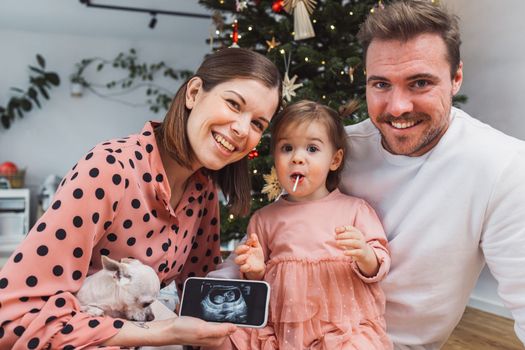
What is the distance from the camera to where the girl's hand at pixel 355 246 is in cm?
115

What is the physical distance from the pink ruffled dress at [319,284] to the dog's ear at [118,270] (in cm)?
32

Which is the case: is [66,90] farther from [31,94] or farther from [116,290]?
[116,290]

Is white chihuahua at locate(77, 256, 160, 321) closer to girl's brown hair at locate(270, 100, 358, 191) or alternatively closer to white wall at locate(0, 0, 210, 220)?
girl's brown hair at locate(270, 100, 358, 191)

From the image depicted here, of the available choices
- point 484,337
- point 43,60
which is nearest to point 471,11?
point 484,337

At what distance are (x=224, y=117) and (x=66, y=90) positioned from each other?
6.01 m

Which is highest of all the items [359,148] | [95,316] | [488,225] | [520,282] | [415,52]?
[415,52]

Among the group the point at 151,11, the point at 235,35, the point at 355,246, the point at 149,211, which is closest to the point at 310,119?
the point at 355,246

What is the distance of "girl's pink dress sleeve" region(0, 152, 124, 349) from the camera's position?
0.96 meters

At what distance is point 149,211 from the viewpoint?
1185mm

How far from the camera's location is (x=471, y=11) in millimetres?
3186

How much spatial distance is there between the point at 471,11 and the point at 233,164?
2.48 meters

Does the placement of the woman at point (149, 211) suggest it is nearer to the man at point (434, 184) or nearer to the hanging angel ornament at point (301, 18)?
the man at point (434, 184)

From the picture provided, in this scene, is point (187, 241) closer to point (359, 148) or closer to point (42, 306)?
point (42, 306)

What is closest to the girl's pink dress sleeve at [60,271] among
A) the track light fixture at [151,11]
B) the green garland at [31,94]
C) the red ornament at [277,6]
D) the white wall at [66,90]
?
the red ornament at [277,6]
